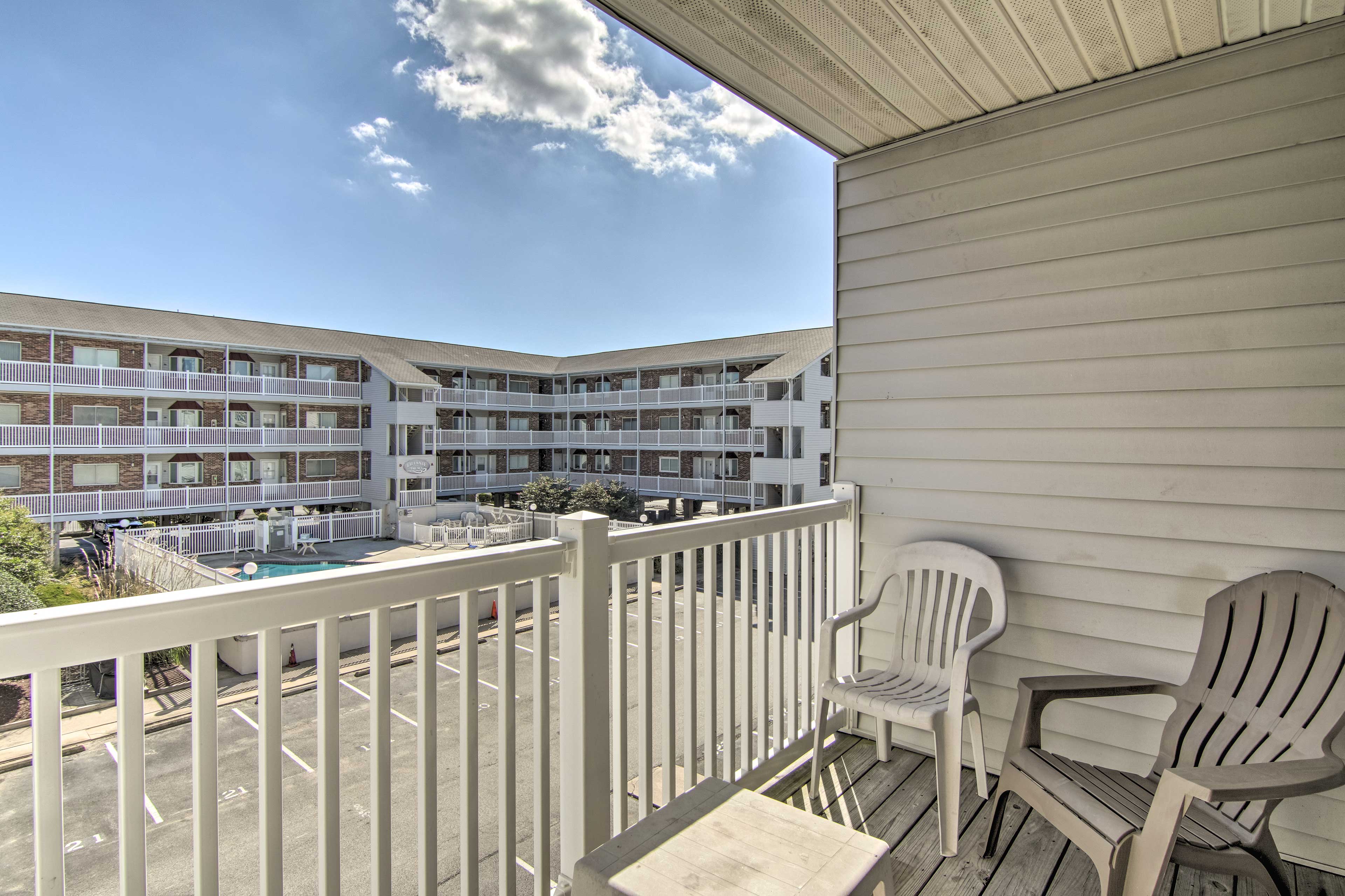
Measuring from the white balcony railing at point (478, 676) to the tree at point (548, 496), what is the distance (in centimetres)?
1873

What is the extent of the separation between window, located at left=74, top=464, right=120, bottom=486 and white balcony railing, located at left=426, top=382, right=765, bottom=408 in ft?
28.5

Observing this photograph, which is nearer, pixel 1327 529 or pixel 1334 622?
pixel 1334 622

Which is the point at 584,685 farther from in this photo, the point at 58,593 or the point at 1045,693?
the point at 58,593

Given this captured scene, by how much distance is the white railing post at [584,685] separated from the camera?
149cm

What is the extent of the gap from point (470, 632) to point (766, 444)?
1903 cm

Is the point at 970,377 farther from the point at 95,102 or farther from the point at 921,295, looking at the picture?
the point at 95,102

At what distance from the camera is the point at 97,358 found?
17109 millimetres

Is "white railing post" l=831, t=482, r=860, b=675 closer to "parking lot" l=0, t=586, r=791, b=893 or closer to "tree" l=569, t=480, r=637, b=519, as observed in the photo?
"parking lot" l=0, t=586, r=791, b=893

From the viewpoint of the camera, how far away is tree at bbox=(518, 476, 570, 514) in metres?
21.2

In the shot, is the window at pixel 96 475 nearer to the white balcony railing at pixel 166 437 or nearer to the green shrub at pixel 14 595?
the white balcony railing at pixel 166 437

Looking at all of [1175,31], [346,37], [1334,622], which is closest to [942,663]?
[1334,622]

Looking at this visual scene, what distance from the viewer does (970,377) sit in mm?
2518

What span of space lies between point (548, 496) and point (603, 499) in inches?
78.1

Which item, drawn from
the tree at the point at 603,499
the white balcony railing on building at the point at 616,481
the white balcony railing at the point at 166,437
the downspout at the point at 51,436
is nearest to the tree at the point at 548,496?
the tree at the point at 603,499
